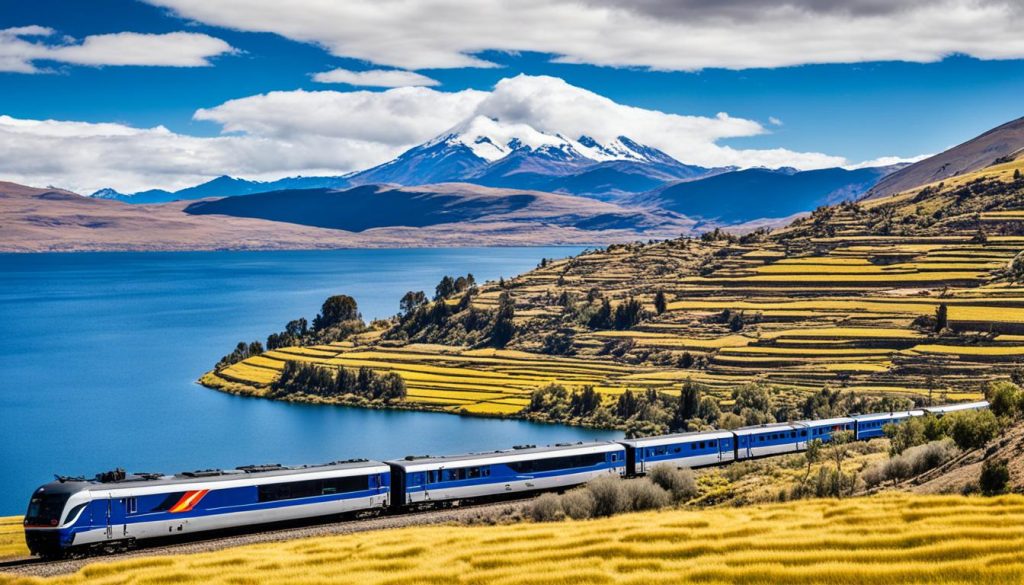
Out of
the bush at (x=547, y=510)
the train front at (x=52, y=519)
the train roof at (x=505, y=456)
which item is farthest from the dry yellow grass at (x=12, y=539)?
the bush at (x=547, y=510)

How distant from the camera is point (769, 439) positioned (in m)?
52.7

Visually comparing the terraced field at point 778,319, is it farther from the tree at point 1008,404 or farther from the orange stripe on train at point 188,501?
the orange stripe on train at point 188,501

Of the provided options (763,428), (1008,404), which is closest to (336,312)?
(763,428)

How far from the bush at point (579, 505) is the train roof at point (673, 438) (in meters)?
11.7

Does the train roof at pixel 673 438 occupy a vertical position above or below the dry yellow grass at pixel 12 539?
above

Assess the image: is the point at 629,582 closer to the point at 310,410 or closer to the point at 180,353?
the point at 310,410

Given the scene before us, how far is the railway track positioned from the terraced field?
188 ft

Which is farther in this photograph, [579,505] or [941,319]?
[941,319]

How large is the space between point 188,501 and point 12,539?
1024 cm

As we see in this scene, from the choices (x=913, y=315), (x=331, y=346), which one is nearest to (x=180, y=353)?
(x=331, y=346)

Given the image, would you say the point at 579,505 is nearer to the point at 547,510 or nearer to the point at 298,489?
the point at 547,510

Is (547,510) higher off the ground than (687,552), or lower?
lower

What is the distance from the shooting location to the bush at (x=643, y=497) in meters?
35.2

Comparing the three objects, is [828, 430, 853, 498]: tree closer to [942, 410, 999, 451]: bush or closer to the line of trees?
[942, 410, 999, 451]: bush
